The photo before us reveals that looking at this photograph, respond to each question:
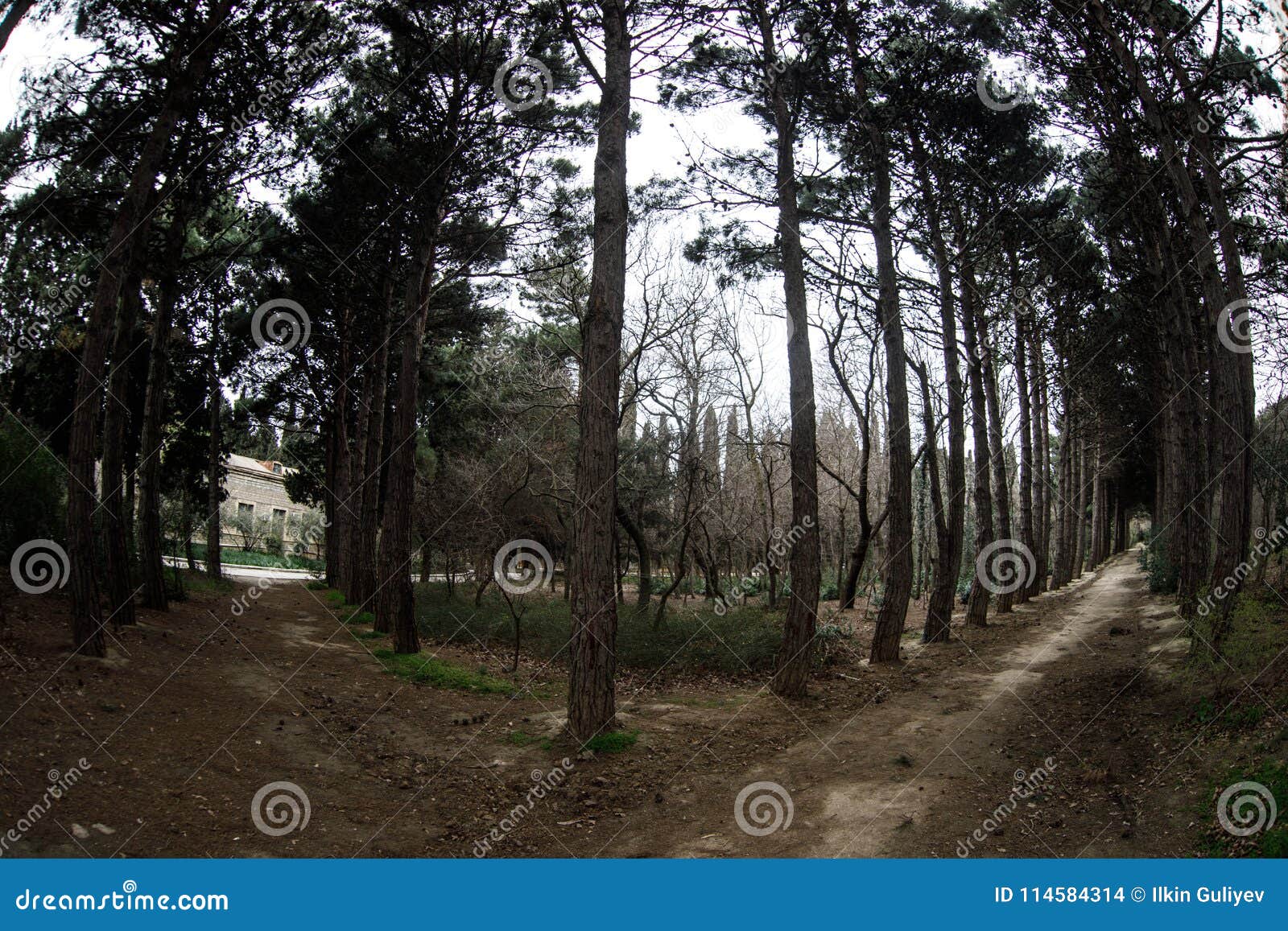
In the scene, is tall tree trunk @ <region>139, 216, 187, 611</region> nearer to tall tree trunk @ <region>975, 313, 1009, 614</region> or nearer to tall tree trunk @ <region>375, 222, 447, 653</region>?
tall tree trunk @ <region>375, 222, 447, 653</region>

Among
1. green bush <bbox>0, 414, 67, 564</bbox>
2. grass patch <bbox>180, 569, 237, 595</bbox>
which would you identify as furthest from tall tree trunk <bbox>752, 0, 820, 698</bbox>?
grass patch <bbox>180, 569, 237, 595</bbox>

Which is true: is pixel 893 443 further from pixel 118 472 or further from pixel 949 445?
pixel 118 472

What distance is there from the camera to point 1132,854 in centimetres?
520

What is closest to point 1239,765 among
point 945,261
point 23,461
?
point 945,261

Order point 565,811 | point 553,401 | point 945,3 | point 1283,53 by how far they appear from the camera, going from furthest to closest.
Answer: point 553,401, point 945,3, point 1283,53, point 565,811

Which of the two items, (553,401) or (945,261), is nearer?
(945,261)

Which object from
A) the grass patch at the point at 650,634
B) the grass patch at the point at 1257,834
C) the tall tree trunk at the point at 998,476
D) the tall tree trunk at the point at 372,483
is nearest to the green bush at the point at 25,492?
the tall tree trunk at the point at 372,483

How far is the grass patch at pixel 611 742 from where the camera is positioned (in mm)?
8016

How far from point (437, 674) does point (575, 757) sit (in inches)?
187

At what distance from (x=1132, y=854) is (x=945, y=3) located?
1212 centimetres

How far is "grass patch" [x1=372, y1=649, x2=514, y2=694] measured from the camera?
11.4 m

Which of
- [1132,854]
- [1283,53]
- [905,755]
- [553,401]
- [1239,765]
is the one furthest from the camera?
[553,401]

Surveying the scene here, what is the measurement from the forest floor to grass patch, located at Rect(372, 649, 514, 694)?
97mm

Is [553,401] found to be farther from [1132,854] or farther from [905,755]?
[1132,854]
